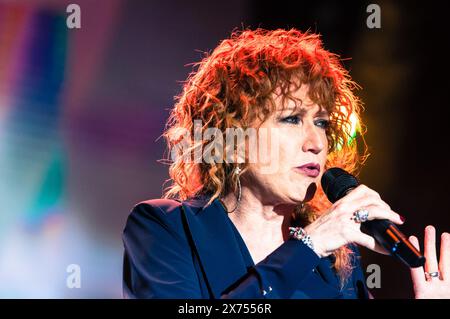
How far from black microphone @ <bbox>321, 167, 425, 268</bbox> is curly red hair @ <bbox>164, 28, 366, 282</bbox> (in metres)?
0.26

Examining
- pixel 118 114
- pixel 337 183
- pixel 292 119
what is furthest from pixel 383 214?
pixel 118 114

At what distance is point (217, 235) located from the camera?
1.60 meters

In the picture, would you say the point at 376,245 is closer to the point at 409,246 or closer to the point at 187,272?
the point at 409,246

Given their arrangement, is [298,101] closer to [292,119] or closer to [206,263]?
[292,119]

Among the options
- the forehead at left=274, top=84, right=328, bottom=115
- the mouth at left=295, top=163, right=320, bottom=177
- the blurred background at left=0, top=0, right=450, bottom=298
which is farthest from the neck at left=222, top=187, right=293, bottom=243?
the blurred background at left=0, top=0, right=450, bottom=298

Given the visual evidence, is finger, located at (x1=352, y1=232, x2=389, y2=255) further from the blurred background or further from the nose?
the blurred background

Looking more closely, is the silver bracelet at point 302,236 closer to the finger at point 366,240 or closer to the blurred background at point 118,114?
the finger at point 366,240

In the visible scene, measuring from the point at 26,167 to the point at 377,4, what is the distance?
1912mm

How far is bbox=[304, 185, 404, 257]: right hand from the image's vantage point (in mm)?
1336

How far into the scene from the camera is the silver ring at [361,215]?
1.33m

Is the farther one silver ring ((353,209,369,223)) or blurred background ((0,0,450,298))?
blurred background ((0,0,450,298))

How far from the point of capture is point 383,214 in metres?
1.28

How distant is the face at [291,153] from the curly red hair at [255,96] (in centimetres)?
3
